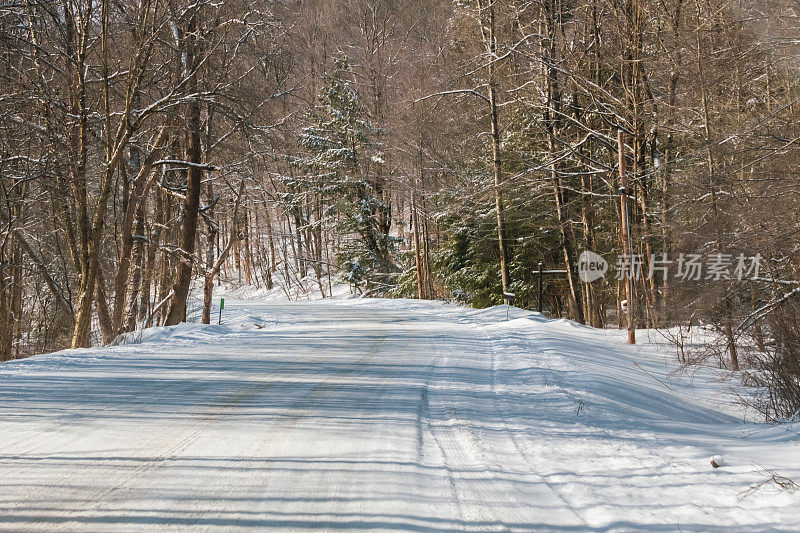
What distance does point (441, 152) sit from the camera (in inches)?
1305

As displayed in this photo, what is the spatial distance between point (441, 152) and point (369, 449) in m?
29.3

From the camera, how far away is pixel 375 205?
36844 mm

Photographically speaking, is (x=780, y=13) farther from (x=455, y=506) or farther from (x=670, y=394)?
(x=455, y=506)

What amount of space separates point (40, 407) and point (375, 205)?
3135 cm

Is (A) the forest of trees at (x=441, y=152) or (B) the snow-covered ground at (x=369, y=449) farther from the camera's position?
(A) the forest of trees at (x=441, y=152)

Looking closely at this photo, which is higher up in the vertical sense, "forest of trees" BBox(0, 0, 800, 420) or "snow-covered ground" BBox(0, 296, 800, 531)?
"forest of trees" BBox(0, 0, 800, 420)

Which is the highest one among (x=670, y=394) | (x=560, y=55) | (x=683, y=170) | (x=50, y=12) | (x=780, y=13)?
(x=560, y=55)

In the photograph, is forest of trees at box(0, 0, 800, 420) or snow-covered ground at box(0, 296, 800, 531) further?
forest of trees at box(0, 0, 800, 420)

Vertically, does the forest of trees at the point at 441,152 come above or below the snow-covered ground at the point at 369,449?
above

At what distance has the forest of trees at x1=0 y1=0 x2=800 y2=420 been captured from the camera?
11633 millimetres

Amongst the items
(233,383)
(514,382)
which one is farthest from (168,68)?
(514,382)

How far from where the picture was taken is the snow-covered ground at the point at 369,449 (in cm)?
374

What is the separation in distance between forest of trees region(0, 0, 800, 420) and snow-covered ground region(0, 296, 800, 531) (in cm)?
295

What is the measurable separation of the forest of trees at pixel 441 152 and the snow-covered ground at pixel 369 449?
295cm
